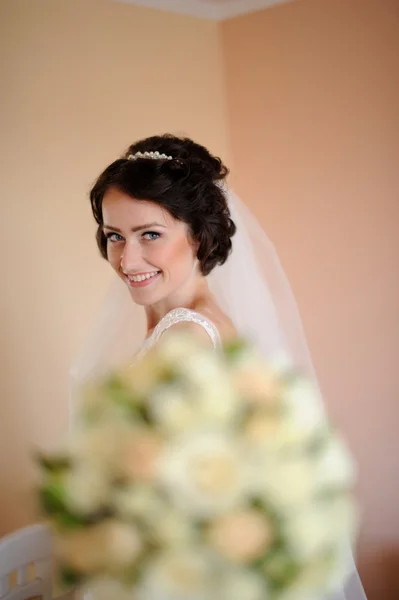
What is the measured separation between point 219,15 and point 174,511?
212 cm

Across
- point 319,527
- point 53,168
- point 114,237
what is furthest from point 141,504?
point 53,168

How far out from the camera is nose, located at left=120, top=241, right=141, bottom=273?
4.36ft

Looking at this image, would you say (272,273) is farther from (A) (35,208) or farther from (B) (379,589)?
(B) (379,589)

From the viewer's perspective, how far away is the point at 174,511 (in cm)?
46

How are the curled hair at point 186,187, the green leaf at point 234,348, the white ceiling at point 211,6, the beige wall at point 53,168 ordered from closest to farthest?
1. the green leaf at point 234,348
2. the curled hair at point 186,187
3. the beige wall at point 53,168
4. the white ceiling at point 211,6

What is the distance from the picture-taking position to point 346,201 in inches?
78.6

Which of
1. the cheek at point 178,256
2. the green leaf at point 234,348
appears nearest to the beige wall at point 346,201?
the cheek at point 178,256

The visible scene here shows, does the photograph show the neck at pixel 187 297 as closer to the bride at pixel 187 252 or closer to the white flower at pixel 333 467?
the bride at pixel 187 252

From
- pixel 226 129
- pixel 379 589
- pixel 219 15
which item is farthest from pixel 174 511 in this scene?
pixel 219 15

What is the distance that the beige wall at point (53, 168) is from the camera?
1.86 metres

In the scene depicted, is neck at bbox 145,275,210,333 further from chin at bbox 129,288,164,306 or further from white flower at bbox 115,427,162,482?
white flower at bbox 115,427,162,482

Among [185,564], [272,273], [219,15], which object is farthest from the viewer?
[219,15]

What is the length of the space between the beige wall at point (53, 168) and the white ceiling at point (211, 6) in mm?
41

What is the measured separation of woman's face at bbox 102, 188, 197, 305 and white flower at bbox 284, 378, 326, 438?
0.82 metres
